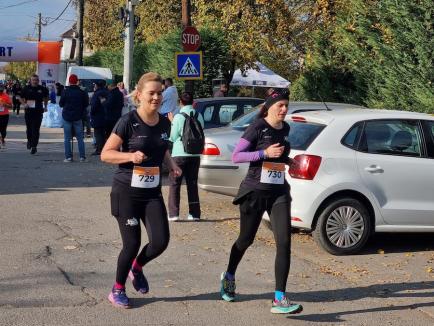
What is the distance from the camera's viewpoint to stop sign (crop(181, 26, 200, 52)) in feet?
58.6

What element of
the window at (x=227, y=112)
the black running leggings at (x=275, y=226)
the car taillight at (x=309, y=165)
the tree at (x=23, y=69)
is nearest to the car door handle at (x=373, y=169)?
the car taillight at (x=309, y=165)

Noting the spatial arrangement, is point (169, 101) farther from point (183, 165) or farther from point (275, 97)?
point (275, 97)

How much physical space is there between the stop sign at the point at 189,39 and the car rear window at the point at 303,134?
30.3 feet

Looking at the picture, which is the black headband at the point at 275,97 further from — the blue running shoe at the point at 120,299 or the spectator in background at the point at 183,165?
the spectator in background at the point at 183,165

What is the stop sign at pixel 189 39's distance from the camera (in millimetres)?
17853

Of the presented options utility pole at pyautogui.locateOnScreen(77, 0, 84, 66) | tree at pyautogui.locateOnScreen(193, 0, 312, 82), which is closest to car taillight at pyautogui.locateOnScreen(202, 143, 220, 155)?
tree at pyautogui.locateOnScreen(193, 0, 312, 82)

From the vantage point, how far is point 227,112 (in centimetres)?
1447

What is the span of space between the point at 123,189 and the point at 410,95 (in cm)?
946

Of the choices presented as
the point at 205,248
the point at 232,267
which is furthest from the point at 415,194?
the point at 232,267

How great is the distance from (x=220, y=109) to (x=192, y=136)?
180 inches

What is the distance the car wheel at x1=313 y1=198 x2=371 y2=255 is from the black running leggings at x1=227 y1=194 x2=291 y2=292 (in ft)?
7.49

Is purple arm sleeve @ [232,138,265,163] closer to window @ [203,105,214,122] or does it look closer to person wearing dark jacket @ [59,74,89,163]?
window @ [203,105,214,122]

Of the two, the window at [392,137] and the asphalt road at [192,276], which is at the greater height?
the window at [392,137]

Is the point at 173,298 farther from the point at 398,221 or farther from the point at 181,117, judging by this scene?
the point at 181,117
